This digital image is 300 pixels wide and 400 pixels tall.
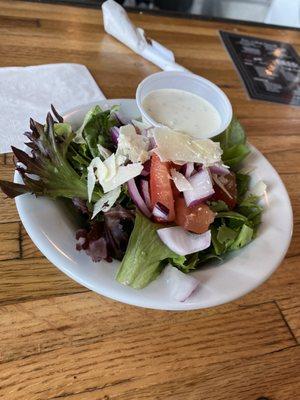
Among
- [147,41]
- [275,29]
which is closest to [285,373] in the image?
[147,41]

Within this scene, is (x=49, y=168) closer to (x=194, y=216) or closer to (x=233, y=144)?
(x=194, y=216)

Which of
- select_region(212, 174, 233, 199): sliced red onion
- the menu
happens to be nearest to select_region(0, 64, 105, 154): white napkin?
select_region(212, 174, 233, 199): sliced red onion

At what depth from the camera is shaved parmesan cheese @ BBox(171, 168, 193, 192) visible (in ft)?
2.10

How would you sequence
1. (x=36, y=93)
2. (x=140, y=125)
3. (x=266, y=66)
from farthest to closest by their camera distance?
1. (x=266, y=66)
2. (x=36, y=93)
3. (x=140, y=125)

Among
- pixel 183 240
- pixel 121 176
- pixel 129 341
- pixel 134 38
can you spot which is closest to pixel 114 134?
pixel 121 176

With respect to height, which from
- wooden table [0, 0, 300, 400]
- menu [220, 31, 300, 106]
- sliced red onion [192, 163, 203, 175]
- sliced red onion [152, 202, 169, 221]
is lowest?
wooden table [0, 0, 300, 400]

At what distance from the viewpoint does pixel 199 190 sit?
65 cm

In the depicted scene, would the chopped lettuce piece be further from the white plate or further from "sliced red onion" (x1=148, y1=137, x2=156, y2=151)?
"sliced red onion" (x1=148, y1=137, x2=156, y2=151)

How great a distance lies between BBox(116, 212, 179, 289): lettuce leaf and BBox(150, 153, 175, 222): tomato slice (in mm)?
36

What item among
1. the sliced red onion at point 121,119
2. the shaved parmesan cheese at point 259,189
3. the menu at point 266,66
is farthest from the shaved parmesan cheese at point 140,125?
the menu at point 266,66

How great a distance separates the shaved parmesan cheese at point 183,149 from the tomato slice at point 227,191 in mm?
56

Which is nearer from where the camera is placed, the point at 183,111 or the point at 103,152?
the point at 103,152

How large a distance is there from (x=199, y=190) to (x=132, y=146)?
0.41 feet

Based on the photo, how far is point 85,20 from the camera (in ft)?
4.51
